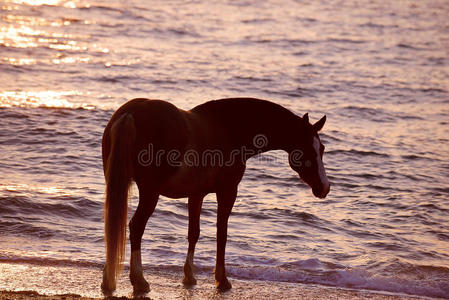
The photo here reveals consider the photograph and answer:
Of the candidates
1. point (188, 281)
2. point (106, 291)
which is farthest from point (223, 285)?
point (106, 291)

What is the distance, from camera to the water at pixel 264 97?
7805 mm

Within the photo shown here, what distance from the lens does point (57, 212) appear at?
866cm

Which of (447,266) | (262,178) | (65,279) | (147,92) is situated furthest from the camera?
(147,92)

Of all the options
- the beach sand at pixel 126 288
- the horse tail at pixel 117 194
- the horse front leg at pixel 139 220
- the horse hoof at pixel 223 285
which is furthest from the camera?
the horse hoof at pixel 223 285

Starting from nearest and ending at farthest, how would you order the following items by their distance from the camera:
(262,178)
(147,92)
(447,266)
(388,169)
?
(447,266) < (262,178) < (388,169) < (147,92)

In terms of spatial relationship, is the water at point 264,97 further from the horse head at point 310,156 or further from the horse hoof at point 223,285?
the horse head at point 310,156

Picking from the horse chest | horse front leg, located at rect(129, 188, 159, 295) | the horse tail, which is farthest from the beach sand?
the horse chest

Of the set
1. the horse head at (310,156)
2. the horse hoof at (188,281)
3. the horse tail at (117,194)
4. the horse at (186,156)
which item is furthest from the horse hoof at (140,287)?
the horse head at (310,156)

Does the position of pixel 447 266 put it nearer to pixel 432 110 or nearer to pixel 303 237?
pixel 303 237

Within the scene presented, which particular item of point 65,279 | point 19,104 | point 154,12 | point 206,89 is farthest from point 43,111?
point 154,12

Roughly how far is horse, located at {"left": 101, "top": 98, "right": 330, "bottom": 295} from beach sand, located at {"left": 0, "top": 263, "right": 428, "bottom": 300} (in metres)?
0.15

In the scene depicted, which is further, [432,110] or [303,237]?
[432,110]

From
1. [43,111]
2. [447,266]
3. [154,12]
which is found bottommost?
[447,266]

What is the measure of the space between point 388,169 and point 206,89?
5559 mm
